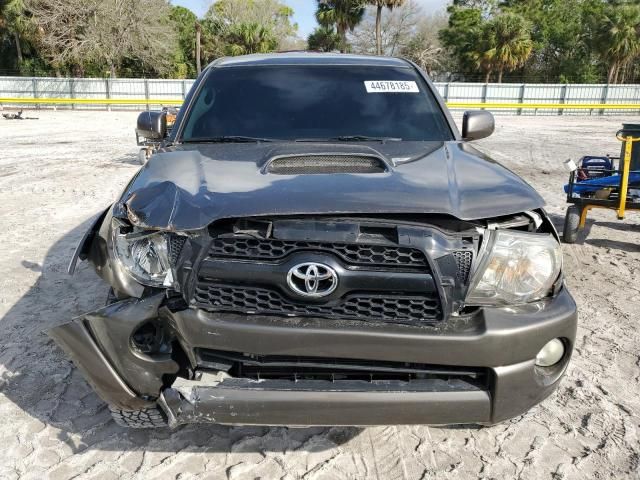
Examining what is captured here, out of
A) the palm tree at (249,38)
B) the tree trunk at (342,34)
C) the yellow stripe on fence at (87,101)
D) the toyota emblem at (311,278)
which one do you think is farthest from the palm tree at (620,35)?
the toyota emblem at (311,278)

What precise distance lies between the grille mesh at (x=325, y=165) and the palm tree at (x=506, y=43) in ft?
123

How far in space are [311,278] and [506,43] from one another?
3840 cm

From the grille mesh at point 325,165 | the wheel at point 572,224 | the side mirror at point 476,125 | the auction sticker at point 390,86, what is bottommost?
the wheel at point 572,224

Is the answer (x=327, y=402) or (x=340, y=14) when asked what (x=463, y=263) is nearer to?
(x=327, y=402)

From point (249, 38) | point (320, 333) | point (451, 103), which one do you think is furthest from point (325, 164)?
point (249, 38)

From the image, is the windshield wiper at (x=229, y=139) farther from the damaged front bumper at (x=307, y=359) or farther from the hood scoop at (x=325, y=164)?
the damaged front bumper at (x=307, y=359)

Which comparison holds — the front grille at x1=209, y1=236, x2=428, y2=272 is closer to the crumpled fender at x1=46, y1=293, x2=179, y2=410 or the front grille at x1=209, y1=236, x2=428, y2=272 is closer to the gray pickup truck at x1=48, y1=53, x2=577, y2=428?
the gray pickup truck at x1=48, y1=53, x2=577, y2=428

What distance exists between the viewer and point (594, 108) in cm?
2912

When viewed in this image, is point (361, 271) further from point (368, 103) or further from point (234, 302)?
point (368, 103)

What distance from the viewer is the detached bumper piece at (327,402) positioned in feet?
6.45

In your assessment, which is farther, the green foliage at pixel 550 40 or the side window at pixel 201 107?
the green foliage at pixel 550 40

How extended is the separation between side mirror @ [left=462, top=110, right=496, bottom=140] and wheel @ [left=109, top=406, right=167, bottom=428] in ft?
8.37

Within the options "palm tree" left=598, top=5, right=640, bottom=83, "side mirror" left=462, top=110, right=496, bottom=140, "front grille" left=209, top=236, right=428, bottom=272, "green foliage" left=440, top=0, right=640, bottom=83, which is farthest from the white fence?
"front grille" left=209, top=236, right=428, bottom=272

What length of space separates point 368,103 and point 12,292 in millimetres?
3298
